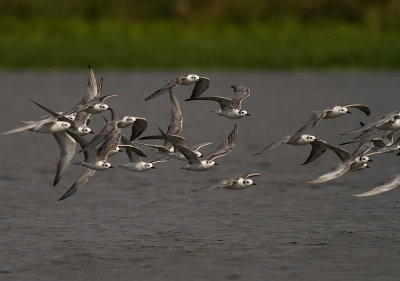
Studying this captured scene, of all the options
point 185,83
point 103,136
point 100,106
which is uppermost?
point 185,83

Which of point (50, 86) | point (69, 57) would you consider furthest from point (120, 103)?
point (69, 57)

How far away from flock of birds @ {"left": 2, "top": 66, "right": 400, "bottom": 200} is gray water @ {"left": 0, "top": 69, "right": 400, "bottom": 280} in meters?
1.08

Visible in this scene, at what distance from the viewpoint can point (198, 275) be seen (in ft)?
59.7

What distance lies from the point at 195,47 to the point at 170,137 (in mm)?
47194

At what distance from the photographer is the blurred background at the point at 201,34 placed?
65812mm

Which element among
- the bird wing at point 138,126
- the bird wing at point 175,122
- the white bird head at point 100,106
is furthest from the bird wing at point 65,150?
the bird wing at point 175,122

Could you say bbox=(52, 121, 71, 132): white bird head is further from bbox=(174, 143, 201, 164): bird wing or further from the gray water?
the gray water

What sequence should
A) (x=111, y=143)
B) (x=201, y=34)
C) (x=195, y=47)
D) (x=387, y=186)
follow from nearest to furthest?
(x=111, y=143), (x=387, y=186), (x=195, y=47), (x=201, y=34)

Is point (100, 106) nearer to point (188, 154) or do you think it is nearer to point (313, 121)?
point (188, 154)

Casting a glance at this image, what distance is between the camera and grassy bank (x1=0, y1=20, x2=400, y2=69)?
65.5m

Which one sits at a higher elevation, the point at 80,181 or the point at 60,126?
the point at 60,126

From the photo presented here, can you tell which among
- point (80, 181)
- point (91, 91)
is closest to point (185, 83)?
point (91, 91)

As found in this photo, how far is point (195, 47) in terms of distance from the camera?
6725 centimetres

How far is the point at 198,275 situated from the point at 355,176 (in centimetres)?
1210
